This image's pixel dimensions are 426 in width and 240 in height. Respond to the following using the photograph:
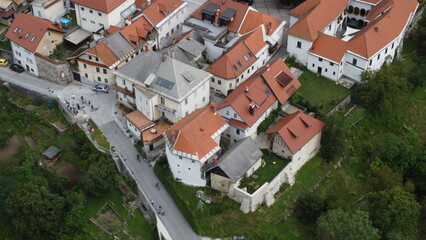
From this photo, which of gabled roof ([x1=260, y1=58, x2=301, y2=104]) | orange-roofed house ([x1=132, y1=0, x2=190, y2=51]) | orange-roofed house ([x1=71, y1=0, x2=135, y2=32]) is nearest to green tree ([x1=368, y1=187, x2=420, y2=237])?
gabled roof ([x1=260, y1=58, x2=301, y2=104])

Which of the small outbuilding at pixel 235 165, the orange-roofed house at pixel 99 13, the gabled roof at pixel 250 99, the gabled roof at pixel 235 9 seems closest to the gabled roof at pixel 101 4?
the orange-roofed house at pixel 99 13

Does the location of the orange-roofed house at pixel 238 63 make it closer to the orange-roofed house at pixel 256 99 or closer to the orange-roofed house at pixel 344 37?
the orange-roofed house at pixel 256 99

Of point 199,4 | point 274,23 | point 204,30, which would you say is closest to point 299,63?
point 274,23

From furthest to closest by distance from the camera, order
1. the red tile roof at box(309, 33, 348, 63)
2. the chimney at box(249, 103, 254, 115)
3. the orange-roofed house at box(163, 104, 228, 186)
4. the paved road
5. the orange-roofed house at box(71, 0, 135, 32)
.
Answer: the orange-roofed house at box(71, 0, 135, 32) < the red tile roof at box(309, 33, 348, 63) < the chimney at box(249, 103, 254, 115) < the paved road < the orange-roofed house at box(163, 104, 228, 186)

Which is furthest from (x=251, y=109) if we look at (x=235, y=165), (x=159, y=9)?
(x=159, y=9)

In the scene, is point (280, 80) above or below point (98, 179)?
above

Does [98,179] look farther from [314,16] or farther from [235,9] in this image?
[314,16]

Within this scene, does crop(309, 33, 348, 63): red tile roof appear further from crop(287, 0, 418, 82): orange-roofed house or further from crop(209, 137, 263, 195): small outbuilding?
crop(209, 137, 263, 195): small outbuilding
